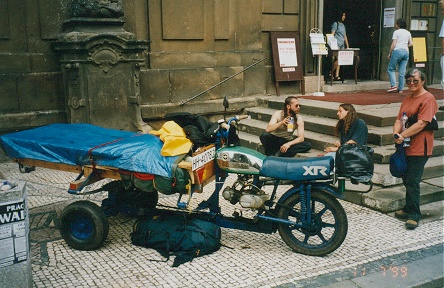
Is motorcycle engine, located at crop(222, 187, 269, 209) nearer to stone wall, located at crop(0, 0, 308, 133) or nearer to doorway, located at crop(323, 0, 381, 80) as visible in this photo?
stone wall, located at crop(0, 0, 308, 133)

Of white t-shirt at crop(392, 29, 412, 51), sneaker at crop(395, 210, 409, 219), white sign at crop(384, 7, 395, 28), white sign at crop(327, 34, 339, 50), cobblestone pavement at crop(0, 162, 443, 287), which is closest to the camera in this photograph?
cobblestone pavement at crop(0, 162, 443, 287)

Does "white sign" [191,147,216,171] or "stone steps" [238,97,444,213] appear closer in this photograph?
"white sign" [191,147,216,171]

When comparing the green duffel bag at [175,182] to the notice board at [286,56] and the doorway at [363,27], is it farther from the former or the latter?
the doorway at [363,27]

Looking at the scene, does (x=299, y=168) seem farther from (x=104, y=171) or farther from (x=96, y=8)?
(x=96, y=8)

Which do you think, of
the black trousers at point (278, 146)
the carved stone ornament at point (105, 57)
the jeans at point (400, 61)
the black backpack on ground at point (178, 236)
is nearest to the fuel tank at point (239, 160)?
the black backpack on ground at point (178, 236)

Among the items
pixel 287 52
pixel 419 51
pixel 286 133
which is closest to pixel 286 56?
pixel 287 52

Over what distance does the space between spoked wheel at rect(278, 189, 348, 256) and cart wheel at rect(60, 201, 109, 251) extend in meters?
1.85

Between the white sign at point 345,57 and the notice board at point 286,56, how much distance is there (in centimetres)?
125

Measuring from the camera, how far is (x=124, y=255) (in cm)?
499

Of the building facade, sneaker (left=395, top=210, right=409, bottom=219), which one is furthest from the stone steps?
the building facade

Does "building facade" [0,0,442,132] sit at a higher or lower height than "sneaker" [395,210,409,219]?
higher

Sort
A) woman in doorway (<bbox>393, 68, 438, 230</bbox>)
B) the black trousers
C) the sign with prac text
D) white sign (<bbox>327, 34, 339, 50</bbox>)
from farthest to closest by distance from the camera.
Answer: white sign (<bbox>327, 34, 339, 50</bbox>) → the black trousers → woman in doorway (<bbox>393, 68, 438, 230</bbox>) → the sign with prac text

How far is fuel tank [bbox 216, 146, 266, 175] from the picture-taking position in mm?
4945

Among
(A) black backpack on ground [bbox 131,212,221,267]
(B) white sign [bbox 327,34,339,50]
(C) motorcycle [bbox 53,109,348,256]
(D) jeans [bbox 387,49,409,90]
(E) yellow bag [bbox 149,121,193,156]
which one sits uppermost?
(B) white sign [bbox 327,34,339,50]
